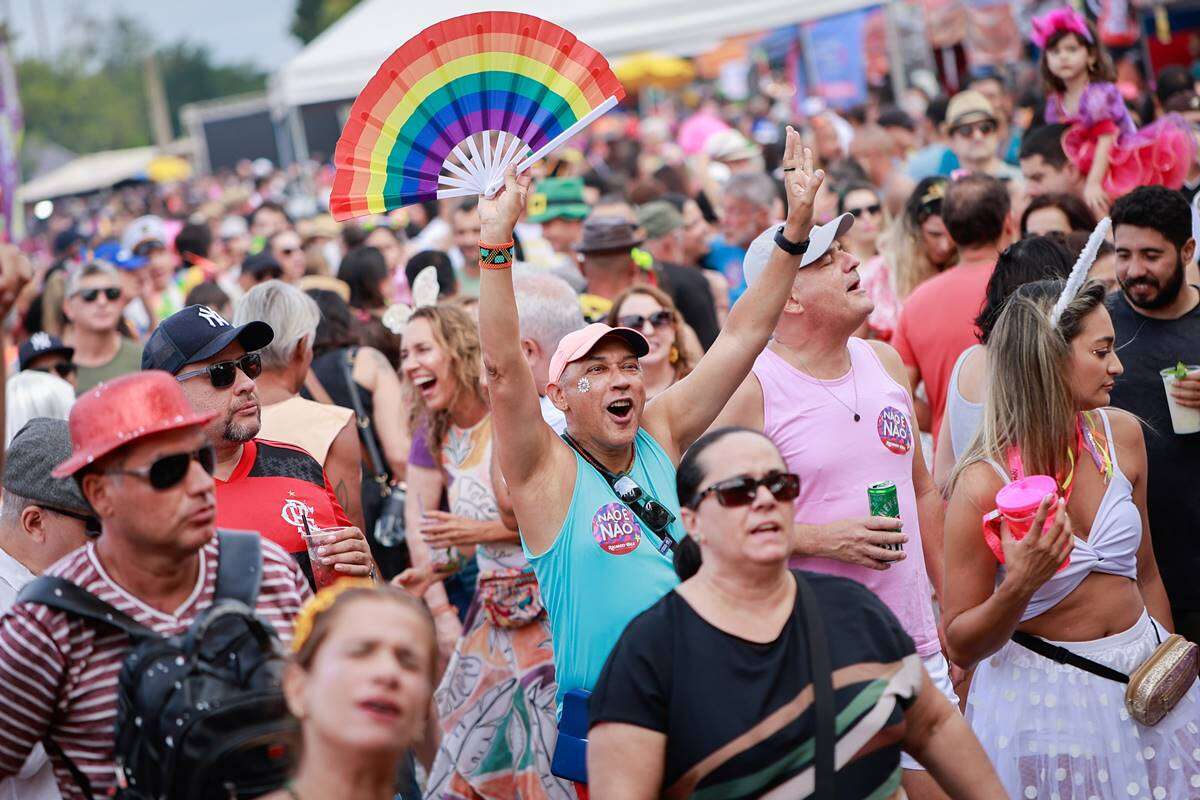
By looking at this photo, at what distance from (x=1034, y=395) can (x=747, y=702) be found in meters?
1.69

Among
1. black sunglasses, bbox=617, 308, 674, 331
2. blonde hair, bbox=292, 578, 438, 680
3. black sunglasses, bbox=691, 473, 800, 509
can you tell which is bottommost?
blonde hair, bbox=292, 578, 438, 680

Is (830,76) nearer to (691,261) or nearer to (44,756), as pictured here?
(691,261)

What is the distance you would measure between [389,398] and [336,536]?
9.53ft

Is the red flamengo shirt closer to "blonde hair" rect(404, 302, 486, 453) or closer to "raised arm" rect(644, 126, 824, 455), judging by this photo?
"raised arm" rect(644, 126, 824, 455)

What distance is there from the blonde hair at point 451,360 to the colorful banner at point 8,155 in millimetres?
6544

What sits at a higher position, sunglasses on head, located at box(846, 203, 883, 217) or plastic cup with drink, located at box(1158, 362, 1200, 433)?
sunglasses on head, located at box(846, 203, 883, 217)

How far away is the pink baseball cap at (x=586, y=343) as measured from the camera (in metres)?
4.29

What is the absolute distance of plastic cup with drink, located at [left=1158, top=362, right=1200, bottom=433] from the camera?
498cm

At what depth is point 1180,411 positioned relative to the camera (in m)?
5.00

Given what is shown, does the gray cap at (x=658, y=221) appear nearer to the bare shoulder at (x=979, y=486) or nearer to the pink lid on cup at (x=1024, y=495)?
the bare shoulder at (x=979, y=486)

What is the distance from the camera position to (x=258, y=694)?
115 inches

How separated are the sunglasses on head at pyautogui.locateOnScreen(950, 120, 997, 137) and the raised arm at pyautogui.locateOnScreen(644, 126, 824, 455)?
5492 millimetres

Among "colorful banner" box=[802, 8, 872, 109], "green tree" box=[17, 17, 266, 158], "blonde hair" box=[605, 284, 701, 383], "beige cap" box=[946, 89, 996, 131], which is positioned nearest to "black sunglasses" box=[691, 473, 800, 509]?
"blonde hair" box=[605, 284, 701, 383]

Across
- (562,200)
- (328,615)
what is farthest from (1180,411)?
(562,200)
